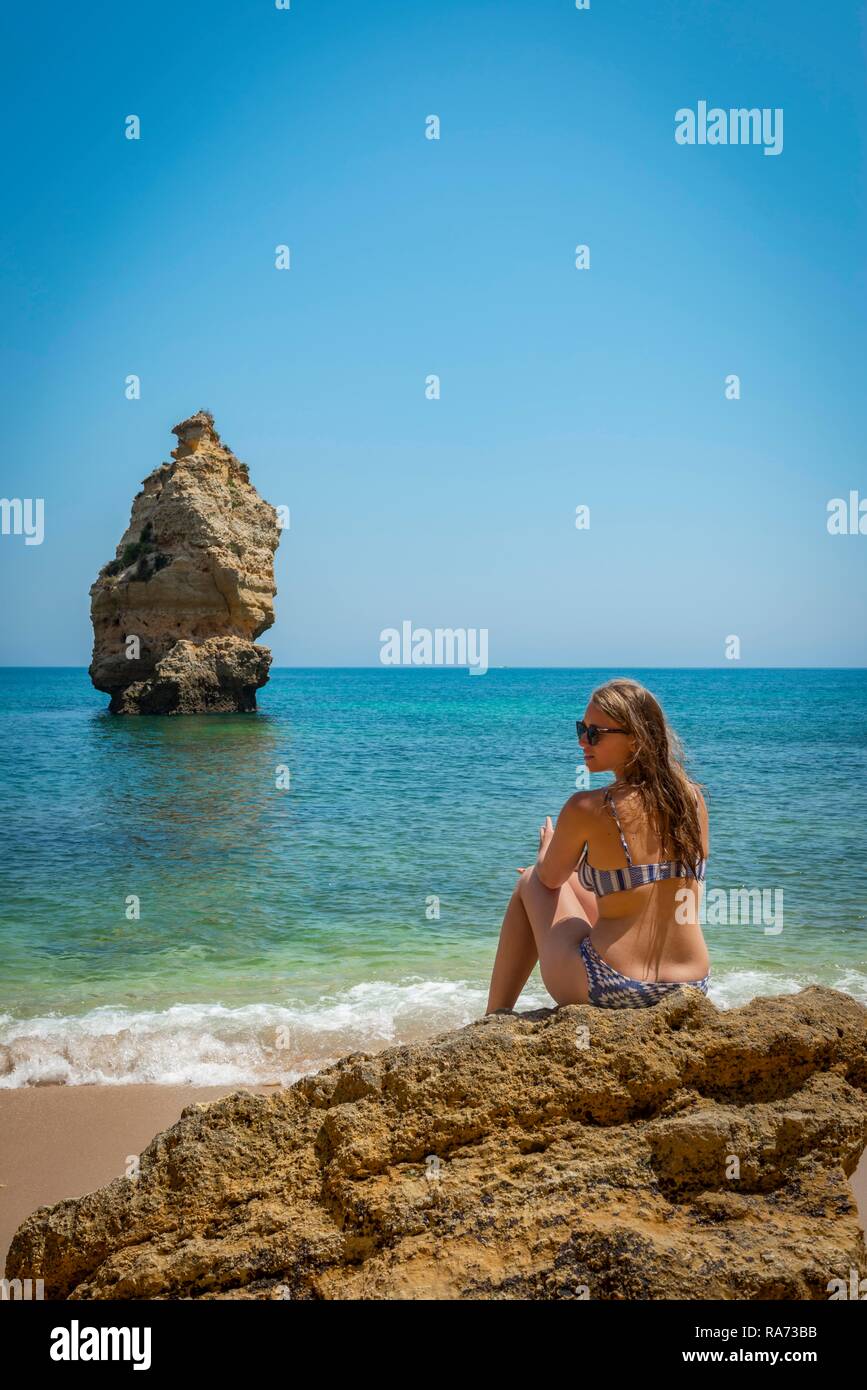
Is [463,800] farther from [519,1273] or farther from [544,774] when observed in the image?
[519,1273]

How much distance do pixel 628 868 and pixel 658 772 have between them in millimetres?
383

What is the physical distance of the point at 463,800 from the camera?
18219 millimetres

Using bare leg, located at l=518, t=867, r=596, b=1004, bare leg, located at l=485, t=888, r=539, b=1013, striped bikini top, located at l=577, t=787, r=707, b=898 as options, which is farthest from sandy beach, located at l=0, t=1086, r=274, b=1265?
striped bikini top, located at l=577, t=787, r=707, b=898

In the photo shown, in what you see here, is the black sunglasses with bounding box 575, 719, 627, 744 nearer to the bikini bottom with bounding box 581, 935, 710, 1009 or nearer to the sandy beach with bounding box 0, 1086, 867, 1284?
the bikini bottom with bounding box 581, 935, 710, 1009

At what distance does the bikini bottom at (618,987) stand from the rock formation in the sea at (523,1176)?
237 mm

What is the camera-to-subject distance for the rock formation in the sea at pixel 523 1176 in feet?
8.09

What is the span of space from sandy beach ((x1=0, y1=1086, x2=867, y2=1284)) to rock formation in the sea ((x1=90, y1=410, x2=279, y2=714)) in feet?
105

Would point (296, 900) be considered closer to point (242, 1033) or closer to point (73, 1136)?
point (242, 1033)

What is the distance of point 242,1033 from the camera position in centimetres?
652

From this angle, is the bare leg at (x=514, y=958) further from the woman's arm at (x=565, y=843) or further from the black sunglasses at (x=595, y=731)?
the black sunglasses at (x=595, y=731)

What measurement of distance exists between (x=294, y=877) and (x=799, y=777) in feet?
50.2

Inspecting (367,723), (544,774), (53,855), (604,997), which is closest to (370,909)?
(53,855)

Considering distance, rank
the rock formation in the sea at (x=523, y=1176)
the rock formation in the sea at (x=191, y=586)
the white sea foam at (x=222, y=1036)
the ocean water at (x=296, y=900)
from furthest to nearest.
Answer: the rock formation in the sea at (x=191, y=586) < the ocean water at (x=296, y=900) < the white sea foam at (x=222, y=1036) < the rock formation in the sea at (x=523, y=1176)

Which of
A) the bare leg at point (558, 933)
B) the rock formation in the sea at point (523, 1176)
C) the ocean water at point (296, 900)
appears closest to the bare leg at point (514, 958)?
the bare leg at point (558, 933)
